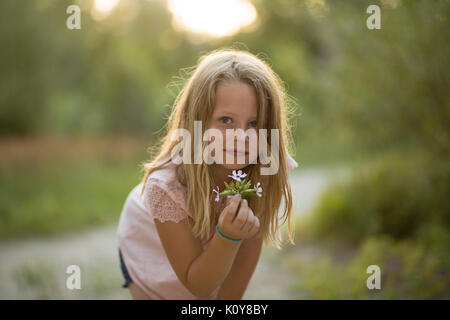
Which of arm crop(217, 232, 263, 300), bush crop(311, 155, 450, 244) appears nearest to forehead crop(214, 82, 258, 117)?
arm crop(217, 232, 263, 300)

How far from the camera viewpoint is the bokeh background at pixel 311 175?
3502mm

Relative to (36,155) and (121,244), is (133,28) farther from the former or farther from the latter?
(121,244)

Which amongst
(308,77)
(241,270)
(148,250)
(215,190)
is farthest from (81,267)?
(308,77)

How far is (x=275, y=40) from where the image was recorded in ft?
47.0

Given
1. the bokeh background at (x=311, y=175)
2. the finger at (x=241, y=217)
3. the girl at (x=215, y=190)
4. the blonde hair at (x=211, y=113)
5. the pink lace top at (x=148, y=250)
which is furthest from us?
the bokeh background at (x=311, y=175)

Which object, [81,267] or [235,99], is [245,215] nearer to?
[235,99]

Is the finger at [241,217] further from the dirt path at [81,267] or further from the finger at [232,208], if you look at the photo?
the dirt path at [81,267]

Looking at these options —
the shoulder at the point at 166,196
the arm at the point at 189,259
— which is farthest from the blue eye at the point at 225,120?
the arm at the point at 189,259

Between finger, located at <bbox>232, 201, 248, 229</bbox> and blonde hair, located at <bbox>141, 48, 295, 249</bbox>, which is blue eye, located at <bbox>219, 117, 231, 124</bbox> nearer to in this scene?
blonde hair, located at <bbox>141, 48, 295, 249</bbox>

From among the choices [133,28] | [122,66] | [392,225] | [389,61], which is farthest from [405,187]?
[133,28]

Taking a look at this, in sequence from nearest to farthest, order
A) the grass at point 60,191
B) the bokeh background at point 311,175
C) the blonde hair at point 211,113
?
the blonde hair at point 211,113 < the bokeh background at point 311,175 < the grass at point 60,191

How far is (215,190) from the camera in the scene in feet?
5.57

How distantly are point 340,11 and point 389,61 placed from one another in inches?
30.5

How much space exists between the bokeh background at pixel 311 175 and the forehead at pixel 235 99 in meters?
0.50
